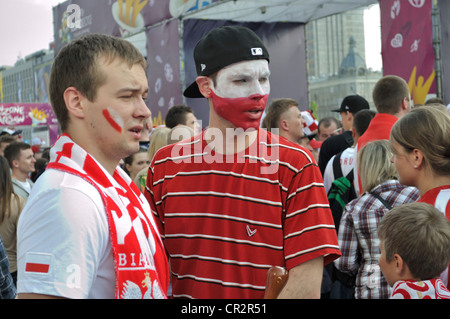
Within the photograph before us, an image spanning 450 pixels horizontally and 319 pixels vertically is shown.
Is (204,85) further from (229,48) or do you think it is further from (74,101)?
(74,101)

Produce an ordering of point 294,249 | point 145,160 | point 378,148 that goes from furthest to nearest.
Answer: point 145,160 < point 378,148 < point 294,249

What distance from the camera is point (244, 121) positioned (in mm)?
1926

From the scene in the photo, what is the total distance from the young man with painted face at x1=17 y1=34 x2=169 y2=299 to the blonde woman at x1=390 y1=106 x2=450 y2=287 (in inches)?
52.8

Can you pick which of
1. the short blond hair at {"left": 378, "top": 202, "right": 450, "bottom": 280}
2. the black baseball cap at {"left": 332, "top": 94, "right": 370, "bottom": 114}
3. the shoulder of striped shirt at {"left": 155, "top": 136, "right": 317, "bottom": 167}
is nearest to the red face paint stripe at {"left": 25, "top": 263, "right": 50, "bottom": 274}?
the shoulder of striped shirt at {"left": 155, "top": 136, "right": 317, "bottom": 167}

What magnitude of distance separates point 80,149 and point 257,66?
797 mm

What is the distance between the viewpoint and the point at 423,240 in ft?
7.03

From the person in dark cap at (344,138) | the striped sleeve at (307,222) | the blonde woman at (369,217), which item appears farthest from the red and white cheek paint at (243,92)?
the person in dark cap at (344,138)

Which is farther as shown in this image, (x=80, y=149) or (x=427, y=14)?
(x=427, y=14)

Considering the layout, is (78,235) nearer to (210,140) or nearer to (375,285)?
(210,140)

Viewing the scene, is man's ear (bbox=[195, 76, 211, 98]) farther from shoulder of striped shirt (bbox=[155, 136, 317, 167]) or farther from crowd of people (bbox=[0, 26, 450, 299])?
shoulder of striped shirt (bbox=[155, 136, 317, 167])

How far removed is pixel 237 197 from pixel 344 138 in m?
3.33

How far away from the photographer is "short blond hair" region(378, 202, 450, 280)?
84.2 inches
